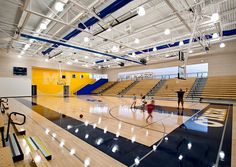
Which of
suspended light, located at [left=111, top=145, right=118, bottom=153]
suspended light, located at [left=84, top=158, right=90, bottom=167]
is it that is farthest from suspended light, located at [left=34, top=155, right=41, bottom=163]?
suspended light, located at [left=111, top=145, right=118, bottom=153]

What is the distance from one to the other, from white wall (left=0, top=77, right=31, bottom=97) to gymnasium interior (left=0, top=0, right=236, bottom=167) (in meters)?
0.09

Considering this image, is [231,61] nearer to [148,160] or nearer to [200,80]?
[200,80]

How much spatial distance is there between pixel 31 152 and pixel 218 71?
15226mm

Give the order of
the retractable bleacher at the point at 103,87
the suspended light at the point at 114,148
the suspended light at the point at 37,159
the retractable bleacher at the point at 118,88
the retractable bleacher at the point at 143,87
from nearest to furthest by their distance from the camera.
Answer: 1. the suspended light at the point at 37,159
2. the suspended light at the point at 114,148
3. the retractable bleacher at the point at 143,87
4. the retractable bleacher at the point at 118,88
5. the retractable bleacher at the point at 103,87

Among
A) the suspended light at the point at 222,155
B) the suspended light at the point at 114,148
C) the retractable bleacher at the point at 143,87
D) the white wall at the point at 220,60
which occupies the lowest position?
the suspended light at the point at 222,155

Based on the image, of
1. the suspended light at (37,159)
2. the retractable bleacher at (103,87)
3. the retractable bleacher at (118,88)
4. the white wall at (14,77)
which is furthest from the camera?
the retractable bleacher at (103,87)

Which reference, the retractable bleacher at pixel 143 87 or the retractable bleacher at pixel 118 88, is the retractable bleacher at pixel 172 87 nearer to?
the retractable bleacher at pixel 143 87

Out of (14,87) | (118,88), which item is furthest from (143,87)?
(14,87)

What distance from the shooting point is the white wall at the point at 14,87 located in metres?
13.6

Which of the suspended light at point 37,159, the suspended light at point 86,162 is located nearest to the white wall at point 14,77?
the suspended light at point 37,159

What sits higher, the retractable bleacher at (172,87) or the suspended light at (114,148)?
the retractable bleacher at (172,87)

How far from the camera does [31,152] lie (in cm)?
244

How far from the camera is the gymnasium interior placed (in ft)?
8.23

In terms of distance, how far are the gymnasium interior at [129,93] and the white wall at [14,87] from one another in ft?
0.29
